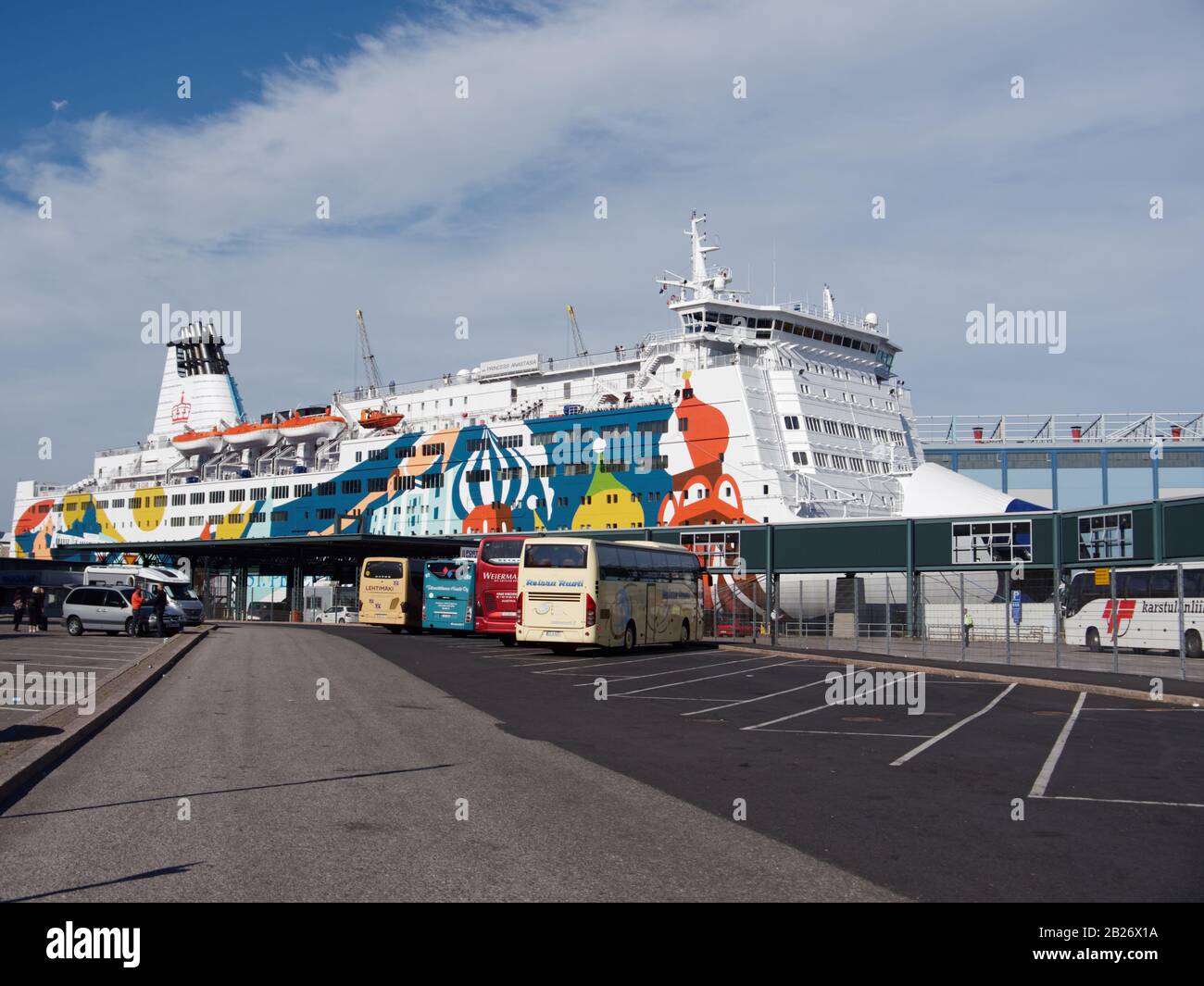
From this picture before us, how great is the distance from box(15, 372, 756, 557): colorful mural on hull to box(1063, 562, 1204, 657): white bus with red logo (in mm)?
21406

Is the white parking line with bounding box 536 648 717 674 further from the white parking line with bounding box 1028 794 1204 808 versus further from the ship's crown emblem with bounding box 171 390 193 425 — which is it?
the ship's crown emblem with bounding box 171 390 193 425

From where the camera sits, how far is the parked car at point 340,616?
203 feet

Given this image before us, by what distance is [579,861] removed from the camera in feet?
22.0

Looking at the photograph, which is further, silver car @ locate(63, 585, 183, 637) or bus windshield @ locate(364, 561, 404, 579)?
bus windshield @ locate(364, 561, 404, 579)

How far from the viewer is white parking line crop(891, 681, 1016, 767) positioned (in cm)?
1166

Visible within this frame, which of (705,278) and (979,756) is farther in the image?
(705,278)

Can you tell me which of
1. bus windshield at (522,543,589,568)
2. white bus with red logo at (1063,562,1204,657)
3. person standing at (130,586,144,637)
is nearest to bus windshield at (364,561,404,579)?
person standing at (130,586,144,637)

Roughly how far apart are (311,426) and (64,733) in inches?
2743

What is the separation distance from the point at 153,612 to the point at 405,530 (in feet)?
102

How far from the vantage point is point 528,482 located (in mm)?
61000

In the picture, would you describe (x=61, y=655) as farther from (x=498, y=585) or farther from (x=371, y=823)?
(x=371, y=823)

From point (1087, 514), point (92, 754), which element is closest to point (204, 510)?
point (1087, 514)
